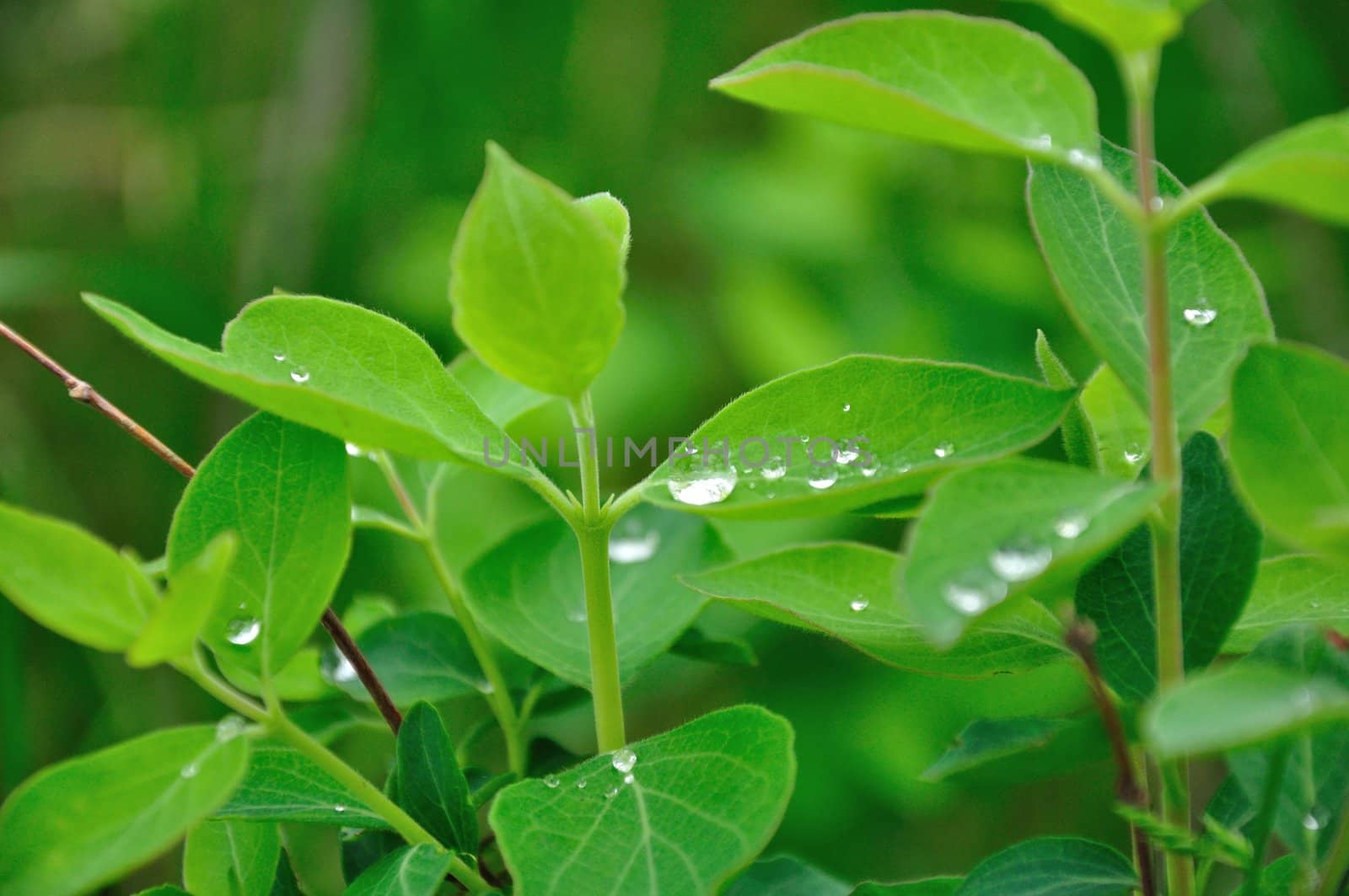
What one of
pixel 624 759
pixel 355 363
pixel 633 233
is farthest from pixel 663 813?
pixel 633 233

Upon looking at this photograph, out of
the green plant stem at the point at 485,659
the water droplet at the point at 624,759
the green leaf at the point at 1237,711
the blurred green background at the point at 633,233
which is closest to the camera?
the green leaf at the point at 1237,711

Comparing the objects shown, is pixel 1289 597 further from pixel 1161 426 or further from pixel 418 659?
pixel 418 659

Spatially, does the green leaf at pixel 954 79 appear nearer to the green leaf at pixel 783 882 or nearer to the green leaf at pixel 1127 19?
the green leaf at pixel 1127 19

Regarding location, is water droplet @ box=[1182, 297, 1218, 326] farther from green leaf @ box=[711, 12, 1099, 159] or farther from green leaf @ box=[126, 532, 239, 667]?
green leaf @ box=[126, 532, 239, 667]

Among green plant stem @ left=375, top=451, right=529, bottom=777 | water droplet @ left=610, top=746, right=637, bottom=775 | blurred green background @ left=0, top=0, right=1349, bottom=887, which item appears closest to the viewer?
water droplet @ left=610, top=746, right=637, bottom=775

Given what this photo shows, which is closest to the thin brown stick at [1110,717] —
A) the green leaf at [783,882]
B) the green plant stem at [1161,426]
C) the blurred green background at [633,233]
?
the green plant stem at [1161,426]

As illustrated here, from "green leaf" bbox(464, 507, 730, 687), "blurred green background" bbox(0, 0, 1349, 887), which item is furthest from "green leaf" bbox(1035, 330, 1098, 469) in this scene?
"blurred green background" bbox(0, 0, 1349, 887)
